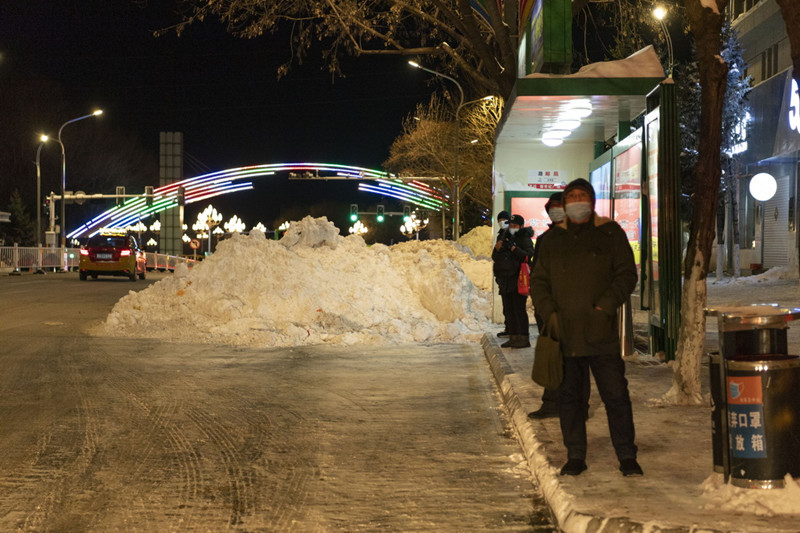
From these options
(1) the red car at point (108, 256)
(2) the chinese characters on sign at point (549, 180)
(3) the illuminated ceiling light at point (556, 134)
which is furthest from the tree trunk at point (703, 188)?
(1) the red car at point (108, 256)

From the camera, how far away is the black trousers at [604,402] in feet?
18.3

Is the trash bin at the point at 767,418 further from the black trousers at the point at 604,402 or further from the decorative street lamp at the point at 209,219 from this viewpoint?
the decorative street lamp at the point at 209,219

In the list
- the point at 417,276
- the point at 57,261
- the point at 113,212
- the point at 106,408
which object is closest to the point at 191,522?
the point at 106,408

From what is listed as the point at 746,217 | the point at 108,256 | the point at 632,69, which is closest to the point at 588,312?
the point at 632,69

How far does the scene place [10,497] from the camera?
561cm

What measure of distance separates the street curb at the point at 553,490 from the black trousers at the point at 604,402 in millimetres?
285

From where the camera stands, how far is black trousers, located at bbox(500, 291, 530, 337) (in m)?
12.5

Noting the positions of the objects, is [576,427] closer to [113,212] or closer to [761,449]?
[761,449]

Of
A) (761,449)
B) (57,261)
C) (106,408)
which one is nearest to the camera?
(761,449)

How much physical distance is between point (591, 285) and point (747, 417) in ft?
3.99

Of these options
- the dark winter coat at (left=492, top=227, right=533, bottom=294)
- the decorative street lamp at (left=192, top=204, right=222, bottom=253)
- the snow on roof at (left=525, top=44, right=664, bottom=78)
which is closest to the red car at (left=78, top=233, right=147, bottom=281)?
the dark winter coat at (left=492, top=227, right=533, bottom=294)

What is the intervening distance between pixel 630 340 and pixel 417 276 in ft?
25.5

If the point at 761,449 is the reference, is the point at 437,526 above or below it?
below

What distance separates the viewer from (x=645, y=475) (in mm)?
5566
